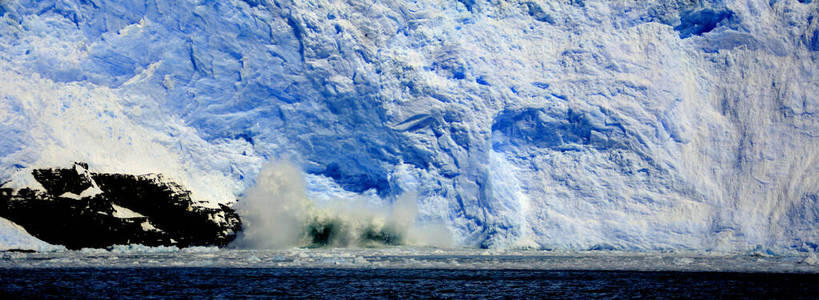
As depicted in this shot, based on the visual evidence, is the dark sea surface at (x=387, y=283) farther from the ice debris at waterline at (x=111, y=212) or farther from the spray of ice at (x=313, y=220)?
the spray of ice at (x=313, y=220)

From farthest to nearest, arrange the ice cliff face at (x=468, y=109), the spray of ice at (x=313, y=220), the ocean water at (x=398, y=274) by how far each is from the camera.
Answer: the ice cliff face at (x=468, y=109) < the spray of ice at (x=313, y=220) < the ocean water at (x=398, y=274)

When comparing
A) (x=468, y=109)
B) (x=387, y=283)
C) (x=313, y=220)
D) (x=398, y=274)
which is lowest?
(x=387, y=283)

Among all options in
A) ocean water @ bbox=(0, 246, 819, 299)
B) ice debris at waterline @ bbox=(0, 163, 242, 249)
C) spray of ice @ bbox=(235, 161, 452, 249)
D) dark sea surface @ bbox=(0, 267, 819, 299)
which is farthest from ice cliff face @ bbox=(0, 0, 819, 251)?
dark sea surface @ bbox=(0, 267, 819, 299)

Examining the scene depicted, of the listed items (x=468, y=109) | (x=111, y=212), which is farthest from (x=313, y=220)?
(x=468, y=109)

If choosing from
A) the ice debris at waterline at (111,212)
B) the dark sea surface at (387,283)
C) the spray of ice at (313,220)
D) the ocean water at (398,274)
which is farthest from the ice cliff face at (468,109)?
the dark sea surface at (387,283)

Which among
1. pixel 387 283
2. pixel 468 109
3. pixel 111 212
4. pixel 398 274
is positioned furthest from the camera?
pixel 468 109

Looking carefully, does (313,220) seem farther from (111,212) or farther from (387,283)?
(387,283)
